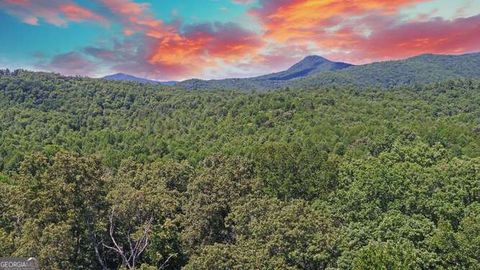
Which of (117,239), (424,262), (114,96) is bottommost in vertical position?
(424,262)

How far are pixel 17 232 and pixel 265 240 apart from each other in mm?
22220

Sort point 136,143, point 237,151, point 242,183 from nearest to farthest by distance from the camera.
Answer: point 242,183 < point 237,151 < point 136,143

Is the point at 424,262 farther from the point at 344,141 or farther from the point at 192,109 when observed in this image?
the point at 192,109

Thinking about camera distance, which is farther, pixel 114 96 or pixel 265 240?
pixel 114 96

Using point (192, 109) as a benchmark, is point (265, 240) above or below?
below

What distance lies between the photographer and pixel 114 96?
6781 inches

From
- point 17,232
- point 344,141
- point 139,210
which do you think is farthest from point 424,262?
point 344,141

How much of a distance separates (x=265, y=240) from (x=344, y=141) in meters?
60.8

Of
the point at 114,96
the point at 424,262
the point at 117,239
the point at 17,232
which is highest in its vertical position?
the point at 114,96

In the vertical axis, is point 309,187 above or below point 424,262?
above

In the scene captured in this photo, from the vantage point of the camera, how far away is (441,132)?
3474 inches

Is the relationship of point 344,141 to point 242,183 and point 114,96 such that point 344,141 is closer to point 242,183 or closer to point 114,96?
point 242,183

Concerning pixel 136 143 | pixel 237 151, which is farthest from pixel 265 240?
pixel 136 143

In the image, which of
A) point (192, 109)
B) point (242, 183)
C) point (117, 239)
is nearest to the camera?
point (117, 239)
